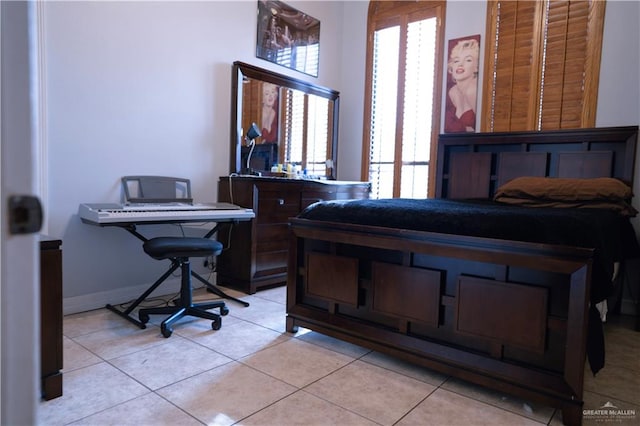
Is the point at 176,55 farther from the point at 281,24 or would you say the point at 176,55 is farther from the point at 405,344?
the point at 405,344

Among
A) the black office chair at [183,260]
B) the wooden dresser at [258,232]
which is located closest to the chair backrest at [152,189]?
the wooden dresser at [258,232]

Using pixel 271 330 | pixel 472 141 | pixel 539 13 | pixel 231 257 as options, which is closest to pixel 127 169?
pixel 231 257

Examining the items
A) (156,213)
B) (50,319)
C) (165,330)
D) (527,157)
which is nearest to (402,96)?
(527,157)

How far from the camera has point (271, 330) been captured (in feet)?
8.57

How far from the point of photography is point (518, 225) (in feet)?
5.82

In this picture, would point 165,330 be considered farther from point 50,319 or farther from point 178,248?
point 50,319

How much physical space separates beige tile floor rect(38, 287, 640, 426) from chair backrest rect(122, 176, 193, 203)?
0.94 metres

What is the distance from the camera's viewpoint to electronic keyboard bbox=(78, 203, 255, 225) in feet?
8.25

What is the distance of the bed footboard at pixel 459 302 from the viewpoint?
5.38 feet

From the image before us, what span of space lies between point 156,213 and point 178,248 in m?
0.38

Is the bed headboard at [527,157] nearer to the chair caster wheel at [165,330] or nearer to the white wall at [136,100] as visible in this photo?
the white wall at [136,100]

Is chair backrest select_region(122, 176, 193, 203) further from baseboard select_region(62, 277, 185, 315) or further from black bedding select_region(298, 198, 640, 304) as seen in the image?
black bedding select_region(298, 198, 640, 304)

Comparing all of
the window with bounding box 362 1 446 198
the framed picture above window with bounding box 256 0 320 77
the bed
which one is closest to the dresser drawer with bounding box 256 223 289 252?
the bed

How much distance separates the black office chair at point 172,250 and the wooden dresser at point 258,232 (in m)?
0.47
